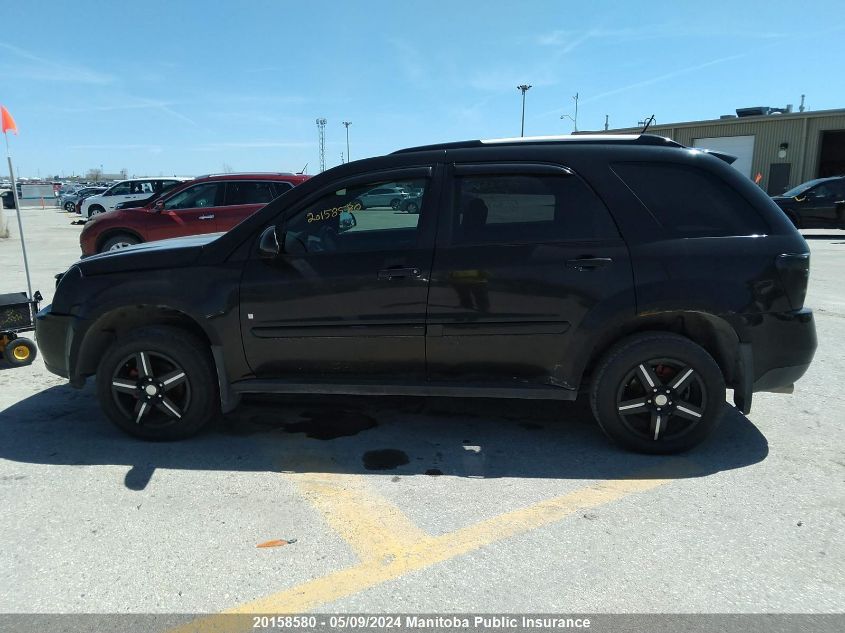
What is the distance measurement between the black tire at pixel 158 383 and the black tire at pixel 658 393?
250cm

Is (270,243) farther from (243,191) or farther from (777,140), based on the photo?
(777,140)

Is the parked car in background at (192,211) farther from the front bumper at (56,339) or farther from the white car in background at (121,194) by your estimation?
the white car in background at (121,194)

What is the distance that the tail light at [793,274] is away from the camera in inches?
140

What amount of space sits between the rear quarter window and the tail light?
22 centimetres

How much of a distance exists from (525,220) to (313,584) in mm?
2333

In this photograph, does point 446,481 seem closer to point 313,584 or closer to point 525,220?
point 313,584

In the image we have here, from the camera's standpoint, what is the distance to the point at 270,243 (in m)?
3.66

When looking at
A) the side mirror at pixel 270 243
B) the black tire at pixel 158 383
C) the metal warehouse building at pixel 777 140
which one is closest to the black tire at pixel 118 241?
the black tire at pixel 158 383

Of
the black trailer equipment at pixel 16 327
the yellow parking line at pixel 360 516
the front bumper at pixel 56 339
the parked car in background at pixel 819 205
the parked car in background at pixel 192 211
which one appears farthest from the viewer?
the parked car in background at pixel 819 205

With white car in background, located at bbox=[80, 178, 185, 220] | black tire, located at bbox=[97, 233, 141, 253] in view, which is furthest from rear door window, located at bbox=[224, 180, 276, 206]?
white car in background, located at bbox=[80, 178, 185, 220]

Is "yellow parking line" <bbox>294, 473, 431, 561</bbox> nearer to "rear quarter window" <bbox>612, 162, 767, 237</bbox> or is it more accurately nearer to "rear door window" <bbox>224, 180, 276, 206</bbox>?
"rear quarter window" <bbox>612, 162, 767, 237</bbox>

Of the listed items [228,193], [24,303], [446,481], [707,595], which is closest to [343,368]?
[446,481]

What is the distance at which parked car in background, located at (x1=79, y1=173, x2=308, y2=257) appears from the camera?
33.8 feet

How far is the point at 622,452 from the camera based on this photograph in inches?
151
